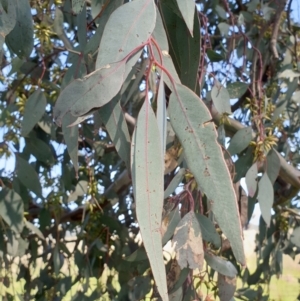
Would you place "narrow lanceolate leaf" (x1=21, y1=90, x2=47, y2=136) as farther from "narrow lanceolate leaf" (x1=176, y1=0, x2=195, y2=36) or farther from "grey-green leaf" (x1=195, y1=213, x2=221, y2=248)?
"narrow lanceolate leaf" (x1=176, y1=0, x2=195, y2=36)

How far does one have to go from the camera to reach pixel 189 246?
0.79 metres

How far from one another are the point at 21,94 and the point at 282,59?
0.94 meters

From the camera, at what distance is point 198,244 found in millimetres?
800

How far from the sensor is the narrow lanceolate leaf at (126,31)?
64 centimetres

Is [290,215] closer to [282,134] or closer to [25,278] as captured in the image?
[282,134]

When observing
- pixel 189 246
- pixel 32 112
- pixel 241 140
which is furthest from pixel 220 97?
pixel 189 246

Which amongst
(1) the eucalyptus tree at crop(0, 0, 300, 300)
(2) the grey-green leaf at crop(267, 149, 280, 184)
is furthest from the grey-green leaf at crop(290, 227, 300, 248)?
(2) the grey-green leaf at crop(267, 149, 280, 184)

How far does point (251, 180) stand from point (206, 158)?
2.07 feet

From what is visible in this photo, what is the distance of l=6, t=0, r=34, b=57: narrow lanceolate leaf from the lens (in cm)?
86

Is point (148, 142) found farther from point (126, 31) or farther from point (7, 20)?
point (7, 20)

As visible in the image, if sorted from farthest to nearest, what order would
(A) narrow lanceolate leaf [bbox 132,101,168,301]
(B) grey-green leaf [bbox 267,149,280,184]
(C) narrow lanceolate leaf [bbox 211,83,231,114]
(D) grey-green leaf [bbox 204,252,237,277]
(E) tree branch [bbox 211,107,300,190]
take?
(E) tree branch [bbox 211,107,300,190]
(B) grey-green leaf [bbox 267,149,280,184]
(C) narrow lanceolate leaf [bbox 211,83,231,114]
(D) grey-green leaf [bbox 204,252,237,277]
(A) narrow lanceolate leaf [bbox 132,101,168,301]

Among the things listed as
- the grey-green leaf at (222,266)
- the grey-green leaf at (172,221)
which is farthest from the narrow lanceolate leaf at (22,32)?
the grey-green leaf at (222,266)

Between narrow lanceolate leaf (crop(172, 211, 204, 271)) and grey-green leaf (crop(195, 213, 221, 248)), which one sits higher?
grey-green leaf (crop(195, 213, 221, 248))

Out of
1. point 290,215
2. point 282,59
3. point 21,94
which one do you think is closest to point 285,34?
point 282,59
